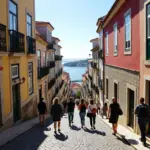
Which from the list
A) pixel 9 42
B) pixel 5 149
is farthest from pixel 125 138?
pixel 9 42

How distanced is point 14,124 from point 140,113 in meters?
6.89

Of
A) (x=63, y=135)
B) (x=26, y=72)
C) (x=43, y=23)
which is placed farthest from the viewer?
(x=43, y=23)

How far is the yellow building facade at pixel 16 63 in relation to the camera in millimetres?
10984

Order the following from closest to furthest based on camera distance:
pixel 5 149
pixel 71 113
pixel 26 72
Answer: pixel 5 149 → pixel 71 113 → pixel 26 72

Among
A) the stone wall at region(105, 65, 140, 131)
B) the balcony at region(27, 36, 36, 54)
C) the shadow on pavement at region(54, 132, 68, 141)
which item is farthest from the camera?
the balcony at region(27, 36, 36, 54)

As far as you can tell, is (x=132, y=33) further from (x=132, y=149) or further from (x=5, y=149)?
(x=5, y=149)

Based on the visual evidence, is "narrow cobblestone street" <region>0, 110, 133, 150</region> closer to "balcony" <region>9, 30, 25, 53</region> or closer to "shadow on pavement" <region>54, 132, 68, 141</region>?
"shadow on pavement" <region>54, 132, 68, 141</region>

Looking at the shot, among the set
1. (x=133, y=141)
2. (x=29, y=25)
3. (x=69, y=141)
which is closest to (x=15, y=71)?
(x=29, y=25)

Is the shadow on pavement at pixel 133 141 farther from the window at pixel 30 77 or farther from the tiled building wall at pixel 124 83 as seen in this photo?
the window at pixel 30 77

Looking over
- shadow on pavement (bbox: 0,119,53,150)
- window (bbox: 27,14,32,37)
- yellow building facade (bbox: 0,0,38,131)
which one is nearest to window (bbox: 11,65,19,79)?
yellow building facade (bbox: 0,0,38,131)

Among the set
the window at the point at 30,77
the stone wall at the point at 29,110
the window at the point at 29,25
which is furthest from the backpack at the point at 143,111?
the window at the point at 29,25

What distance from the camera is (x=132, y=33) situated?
1115 centimetres

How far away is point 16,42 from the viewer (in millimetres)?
12719

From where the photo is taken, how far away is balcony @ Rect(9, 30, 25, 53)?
1199cm
